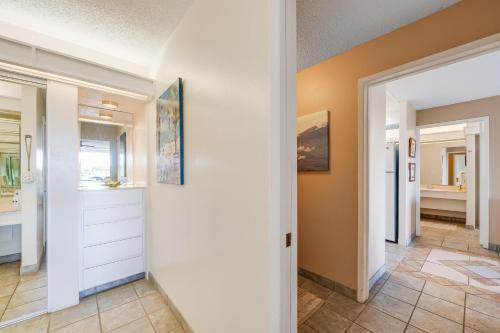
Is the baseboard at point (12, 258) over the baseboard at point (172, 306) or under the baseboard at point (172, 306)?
over

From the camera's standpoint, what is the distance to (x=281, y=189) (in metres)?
0.87

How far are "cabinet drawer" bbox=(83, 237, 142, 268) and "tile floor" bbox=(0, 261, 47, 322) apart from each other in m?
0.37

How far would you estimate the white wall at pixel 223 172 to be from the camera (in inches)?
37.9

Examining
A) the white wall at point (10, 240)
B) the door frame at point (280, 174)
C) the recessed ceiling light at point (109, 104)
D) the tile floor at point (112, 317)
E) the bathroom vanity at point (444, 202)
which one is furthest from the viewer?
the bathroom vanity at point (444, 202)

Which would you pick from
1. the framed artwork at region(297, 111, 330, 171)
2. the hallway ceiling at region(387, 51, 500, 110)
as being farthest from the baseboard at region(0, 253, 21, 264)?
the hallway ceiling at region(387, 51, 500, 110)

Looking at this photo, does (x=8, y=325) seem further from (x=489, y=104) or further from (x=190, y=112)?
(x=489, y=104)

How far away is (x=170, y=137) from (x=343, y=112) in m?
1.70

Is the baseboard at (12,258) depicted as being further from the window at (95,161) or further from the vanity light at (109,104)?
the vanity light at (109,104)

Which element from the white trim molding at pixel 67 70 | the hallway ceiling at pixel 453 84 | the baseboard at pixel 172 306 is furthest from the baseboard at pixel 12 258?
the hallway ceiling at pixel 453 84

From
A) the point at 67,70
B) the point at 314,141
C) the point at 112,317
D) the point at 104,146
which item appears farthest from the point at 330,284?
the point at 67,70

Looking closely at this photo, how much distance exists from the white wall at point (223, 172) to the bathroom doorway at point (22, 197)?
1247 millimetres

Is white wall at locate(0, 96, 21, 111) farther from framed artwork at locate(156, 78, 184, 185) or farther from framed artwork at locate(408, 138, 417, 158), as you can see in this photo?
framed artwork at locate(408, 138, 417, 158)

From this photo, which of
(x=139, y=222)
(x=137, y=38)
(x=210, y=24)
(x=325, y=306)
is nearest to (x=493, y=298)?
(x=325, y=306)

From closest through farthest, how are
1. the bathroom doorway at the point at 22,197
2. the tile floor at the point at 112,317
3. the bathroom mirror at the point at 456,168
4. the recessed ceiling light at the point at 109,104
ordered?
the tile floor at the point at 112,317, the bathroom doorway at the point at 22,197, the recessed ceiling light at the point at 109,104, the bathroom mirror at the point at 456,168
